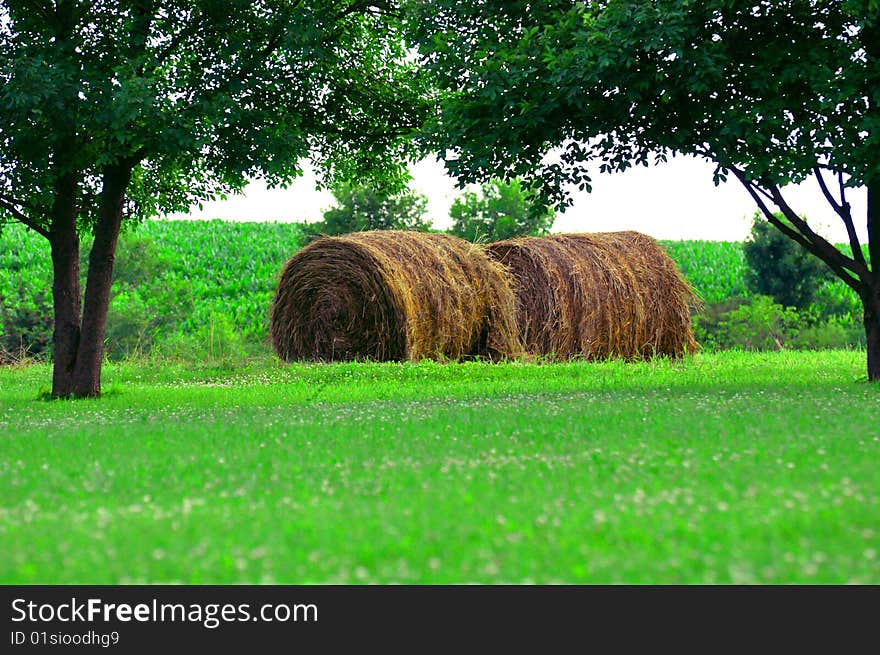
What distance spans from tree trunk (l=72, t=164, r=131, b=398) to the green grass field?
3.69 meters

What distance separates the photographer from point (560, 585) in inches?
198

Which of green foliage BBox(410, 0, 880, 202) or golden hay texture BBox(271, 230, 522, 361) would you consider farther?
golden hay texture BBox(271, 230, 522, 361)

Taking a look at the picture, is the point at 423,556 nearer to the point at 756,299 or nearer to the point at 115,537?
the point at 115,537

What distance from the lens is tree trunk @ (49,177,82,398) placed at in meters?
19.5

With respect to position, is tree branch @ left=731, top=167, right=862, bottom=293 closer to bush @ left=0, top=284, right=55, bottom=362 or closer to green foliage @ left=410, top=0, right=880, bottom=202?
green foliage @ left=410, top=0, right=880, bottom=202

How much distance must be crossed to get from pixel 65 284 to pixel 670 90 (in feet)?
37.8

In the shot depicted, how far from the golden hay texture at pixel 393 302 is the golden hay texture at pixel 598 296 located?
904mm

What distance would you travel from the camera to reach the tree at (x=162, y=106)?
17.0m

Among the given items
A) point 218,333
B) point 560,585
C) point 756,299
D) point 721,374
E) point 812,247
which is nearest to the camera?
point 560,585

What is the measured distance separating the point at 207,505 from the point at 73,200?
1383 centimetres

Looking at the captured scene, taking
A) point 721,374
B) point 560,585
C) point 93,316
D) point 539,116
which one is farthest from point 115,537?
point 721,374

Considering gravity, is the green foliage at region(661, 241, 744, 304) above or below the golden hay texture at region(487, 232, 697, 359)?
above

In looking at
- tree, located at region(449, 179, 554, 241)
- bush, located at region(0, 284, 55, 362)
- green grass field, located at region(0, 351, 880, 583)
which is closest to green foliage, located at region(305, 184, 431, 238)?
tree, located at region(449, 179, 554, 241)
